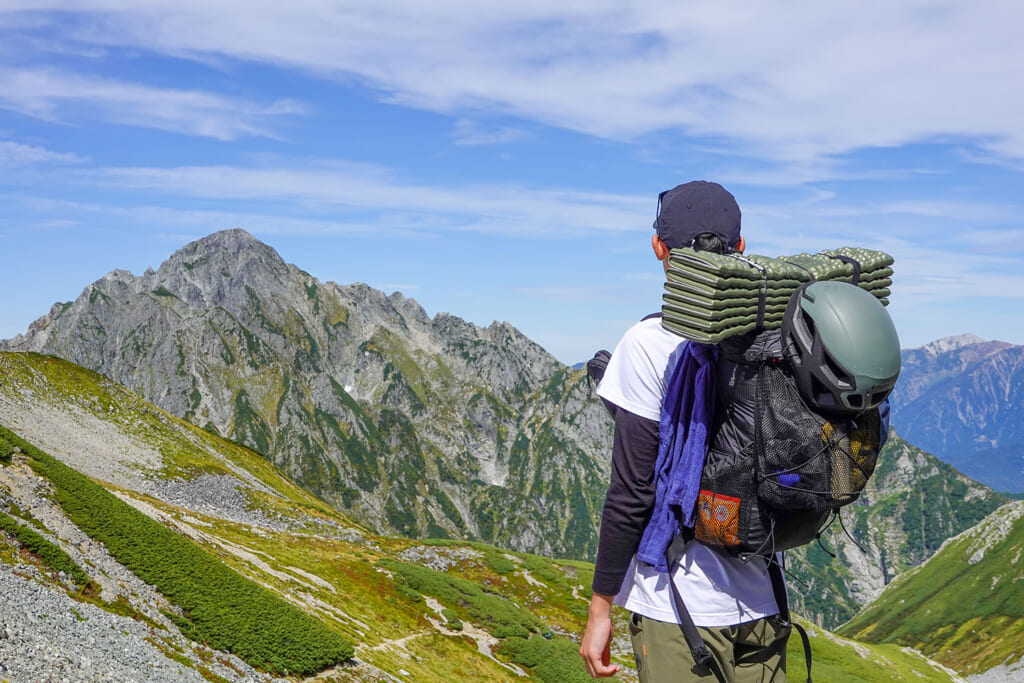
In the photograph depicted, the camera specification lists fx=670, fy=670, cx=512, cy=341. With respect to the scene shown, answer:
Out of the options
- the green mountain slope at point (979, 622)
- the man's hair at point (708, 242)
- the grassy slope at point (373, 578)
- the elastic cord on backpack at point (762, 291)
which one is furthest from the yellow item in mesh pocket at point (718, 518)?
the green mountain slope at point (979, 622)

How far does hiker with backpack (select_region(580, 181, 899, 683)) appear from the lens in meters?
5.71

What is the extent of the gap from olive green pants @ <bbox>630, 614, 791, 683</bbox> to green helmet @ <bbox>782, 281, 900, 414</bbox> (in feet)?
7.66

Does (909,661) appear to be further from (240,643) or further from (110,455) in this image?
(110,455)

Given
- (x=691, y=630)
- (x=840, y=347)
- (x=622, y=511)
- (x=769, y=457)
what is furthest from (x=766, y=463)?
(x=691, y=630)

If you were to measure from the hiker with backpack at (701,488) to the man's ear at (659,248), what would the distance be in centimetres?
21

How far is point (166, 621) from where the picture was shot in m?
25.7

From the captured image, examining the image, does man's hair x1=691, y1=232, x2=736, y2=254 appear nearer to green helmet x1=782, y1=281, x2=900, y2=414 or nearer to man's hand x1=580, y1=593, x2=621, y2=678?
green helmet x1=782, y1=281, x2=900, y2=414

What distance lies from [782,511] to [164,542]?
3269cm

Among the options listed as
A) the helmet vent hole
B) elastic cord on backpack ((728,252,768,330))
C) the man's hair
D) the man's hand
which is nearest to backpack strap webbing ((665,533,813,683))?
the man's hand

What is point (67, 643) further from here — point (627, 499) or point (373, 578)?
point (373, 578)

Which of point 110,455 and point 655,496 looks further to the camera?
point 110,455

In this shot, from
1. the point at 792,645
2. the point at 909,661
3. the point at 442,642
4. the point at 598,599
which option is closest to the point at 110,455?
the point at 442,642

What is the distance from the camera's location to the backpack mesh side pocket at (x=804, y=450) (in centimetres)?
561

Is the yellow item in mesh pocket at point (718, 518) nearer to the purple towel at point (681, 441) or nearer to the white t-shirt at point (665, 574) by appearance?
the purple towel at point (681, 441)
